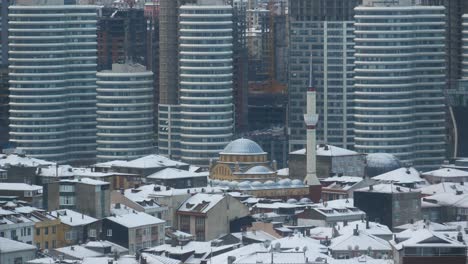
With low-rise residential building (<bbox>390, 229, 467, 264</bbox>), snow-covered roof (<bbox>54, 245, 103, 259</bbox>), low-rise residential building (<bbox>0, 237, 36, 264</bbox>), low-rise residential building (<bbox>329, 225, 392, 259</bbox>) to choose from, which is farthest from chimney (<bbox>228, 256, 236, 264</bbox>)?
low-rise residential building (<bbox>390, 229, 467, 264</bbox>)

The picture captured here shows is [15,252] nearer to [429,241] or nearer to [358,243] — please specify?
[358,243]

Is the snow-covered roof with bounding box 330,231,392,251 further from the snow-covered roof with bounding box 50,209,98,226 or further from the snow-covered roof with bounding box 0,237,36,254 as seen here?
the snow-covered roof with bounding box 0,237,36,254

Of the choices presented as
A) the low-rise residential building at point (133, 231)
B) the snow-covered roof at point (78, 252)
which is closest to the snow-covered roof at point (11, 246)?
the snow-covered roof at point (78, 252)

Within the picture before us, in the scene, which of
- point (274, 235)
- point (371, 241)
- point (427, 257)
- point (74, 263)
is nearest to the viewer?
point (427, 257)

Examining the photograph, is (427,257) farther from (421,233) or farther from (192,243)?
(192,243)

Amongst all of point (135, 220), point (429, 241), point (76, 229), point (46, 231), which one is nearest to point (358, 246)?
point (135, 220)

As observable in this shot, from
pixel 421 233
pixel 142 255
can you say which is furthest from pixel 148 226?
pixel 421 233
